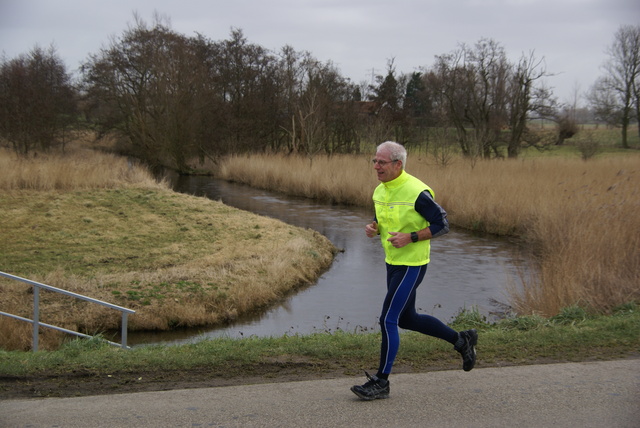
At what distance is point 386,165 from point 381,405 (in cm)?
181

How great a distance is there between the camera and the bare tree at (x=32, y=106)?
111 feet

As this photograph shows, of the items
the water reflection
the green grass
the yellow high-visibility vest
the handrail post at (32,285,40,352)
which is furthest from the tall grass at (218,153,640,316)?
the handrail post at (32,285,40,352)

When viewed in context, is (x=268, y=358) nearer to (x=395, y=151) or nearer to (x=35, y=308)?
(x=395, y=151)

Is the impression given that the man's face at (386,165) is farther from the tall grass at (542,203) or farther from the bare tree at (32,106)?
the bare tree at (32,106)

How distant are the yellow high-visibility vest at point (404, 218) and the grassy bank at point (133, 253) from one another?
21.2 ft

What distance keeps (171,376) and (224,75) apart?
4974 centimetres

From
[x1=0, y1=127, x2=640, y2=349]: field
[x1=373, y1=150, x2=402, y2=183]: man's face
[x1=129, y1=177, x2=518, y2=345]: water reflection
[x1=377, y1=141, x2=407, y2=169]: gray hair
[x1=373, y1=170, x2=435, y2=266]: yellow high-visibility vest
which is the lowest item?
[x1=129, y1=177, x2=518, y2=345]: water reflection

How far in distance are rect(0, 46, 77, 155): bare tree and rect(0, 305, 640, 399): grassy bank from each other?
99.1 feet

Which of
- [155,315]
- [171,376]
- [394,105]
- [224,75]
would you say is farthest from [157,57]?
[171,376]

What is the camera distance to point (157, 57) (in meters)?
46.8

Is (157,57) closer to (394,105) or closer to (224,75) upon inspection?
(224,75)

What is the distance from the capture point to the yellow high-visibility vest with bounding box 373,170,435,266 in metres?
4.97

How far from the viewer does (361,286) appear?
1508cm

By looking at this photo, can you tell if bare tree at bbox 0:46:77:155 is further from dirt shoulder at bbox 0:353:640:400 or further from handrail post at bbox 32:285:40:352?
dirt shoulder at bbox 0:353:640:400
